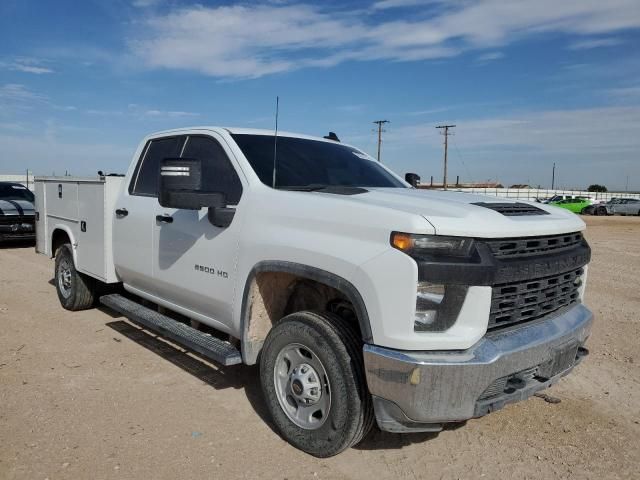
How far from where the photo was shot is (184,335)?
4.18 metres

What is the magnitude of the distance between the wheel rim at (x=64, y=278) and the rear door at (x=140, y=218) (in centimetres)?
151

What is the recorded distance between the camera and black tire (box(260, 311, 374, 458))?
300 centimetres

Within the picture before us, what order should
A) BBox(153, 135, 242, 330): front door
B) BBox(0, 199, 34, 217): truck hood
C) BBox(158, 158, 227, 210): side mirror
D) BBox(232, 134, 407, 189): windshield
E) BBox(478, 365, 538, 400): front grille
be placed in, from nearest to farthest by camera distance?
BBox(478, 365, 538, 400): front grille, BBox(158, 158, 227, 210): side mirror, BBox(153, 135, 242, 330): front door, BBox(232, 134, 407, 189): windshield, BBox(0, 199, 34, 217): truck hood

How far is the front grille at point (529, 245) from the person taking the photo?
9.45 ft

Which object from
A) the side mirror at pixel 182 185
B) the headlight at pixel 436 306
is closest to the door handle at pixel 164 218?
the side mirror at pixel 182 185

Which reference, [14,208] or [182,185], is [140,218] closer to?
[182,185]

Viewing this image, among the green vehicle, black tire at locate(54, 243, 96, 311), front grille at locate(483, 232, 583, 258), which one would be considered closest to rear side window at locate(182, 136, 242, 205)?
front grille at locate(483, 232, 583, 258)

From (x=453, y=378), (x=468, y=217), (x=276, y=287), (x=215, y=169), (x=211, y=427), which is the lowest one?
(x=211, y=427)

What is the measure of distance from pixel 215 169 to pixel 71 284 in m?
3.28

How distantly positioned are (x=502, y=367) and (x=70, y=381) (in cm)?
341

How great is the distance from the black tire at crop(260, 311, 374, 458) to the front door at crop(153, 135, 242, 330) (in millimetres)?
716

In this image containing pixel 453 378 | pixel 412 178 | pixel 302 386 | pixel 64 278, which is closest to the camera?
pixel 453 378

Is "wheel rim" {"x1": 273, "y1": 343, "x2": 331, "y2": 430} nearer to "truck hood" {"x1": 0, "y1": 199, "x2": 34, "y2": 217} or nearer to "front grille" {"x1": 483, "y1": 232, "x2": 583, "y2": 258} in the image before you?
"front grille" {"x1": 483, "y1": 232, "x2": 583, "y2": 258}

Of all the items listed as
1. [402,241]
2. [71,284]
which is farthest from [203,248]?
[71,284]
